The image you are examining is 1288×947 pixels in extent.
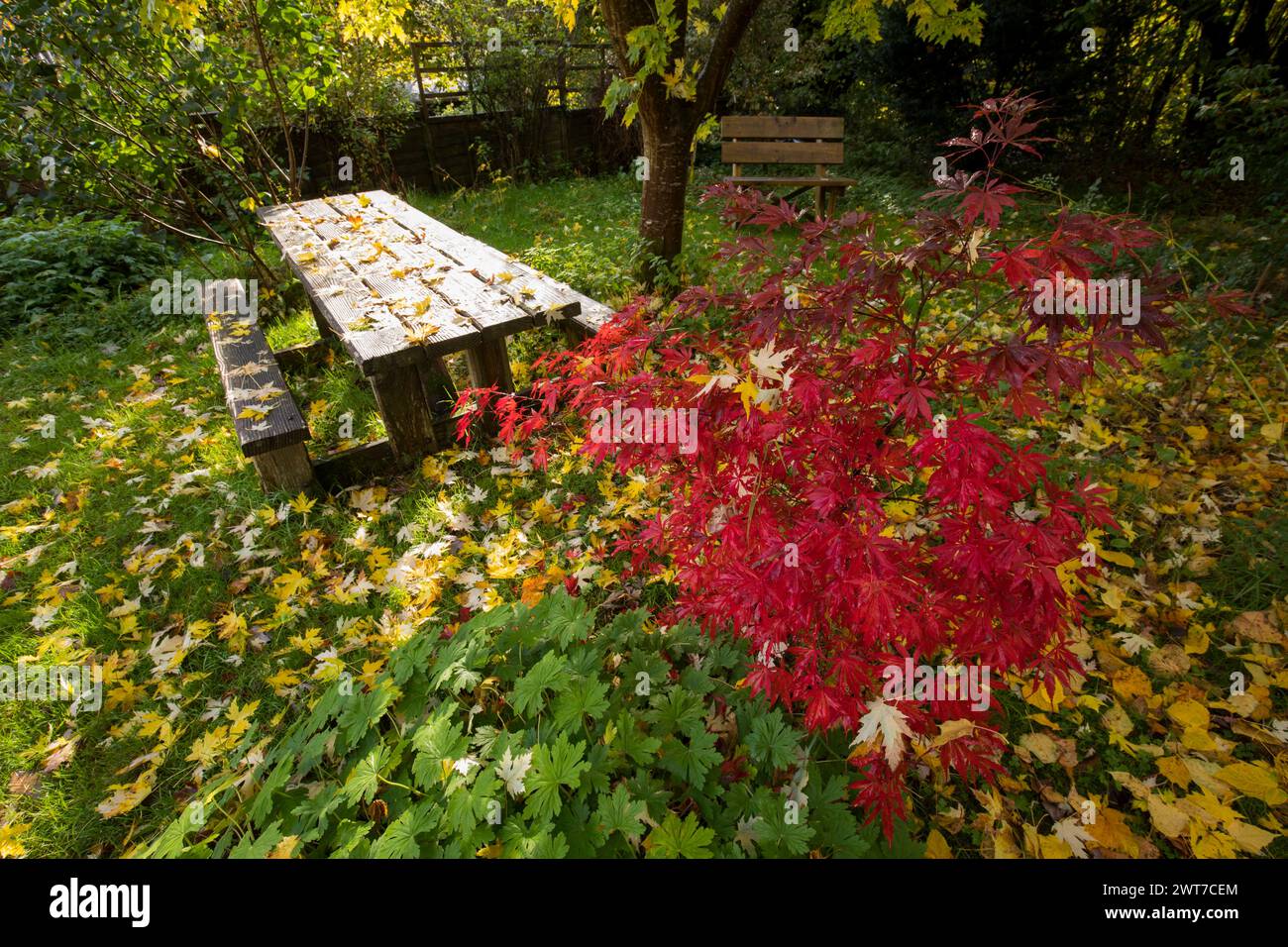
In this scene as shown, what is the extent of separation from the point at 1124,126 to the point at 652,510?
→ 8658mm

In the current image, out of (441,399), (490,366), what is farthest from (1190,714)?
(441,399)

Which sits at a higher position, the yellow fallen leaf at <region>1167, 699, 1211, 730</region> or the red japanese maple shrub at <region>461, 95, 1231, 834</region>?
the red japanese maple shrub at <region>461, 95, 1231, 834</region>

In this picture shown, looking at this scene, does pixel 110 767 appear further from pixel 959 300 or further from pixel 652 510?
pixel 959 300

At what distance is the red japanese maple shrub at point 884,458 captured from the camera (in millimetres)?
1305

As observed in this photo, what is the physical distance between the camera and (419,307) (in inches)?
116

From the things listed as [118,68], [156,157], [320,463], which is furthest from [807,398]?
[118,68]

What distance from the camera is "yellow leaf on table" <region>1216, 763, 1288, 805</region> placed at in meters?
1.75

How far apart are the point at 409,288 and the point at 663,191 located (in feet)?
6.77

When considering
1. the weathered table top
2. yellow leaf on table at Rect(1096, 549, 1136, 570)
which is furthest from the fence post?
yellow leaf on table at Rect(1096, 549, 1136, 570)

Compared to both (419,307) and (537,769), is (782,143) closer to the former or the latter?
(419,307)

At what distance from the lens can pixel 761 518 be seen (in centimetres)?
160

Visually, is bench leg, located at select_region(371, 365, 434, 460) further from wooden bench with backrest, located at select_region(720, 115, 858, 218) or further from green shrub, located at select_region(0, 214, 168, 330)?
wooden bench with backrest, located at select_region(720, 115, 858, 218)

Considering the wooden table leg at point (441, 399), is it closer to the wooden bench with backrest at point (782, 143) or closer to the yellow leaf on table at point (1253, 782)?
the yellow leaf on table at point (1253, 782)

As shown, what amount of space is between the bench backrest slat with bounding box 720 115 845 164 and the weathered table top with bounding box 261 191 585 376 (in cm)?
409
